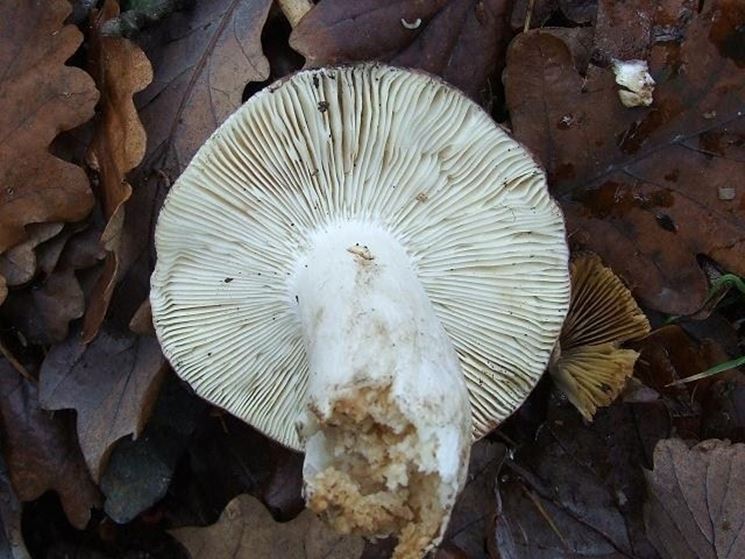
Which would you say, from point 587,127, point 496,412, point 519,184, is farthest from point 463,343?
point 587,127

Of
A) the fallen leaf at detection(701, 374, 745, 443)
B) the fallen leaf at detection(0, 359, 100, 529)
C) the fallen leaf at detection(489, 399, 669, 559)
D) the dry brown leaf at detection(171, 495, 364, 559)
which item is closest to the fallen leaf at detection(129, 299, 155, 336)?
the fallen leaf at detection(0, 359, 100, 529)

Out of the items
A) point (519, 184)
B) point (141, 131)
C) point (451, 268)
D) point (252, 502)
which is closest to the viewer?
point (519, 184)

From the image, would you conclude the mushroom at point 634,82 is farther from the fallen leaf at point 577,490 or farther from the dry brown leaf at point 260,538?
the dry brown leaf at point 260,538

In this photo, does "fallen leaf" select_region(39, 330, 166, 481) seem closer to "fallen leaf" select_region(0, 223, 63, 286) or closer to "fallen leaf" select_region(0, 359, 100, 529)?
"fallen leaf" select_region(0, 359, 100, 529)

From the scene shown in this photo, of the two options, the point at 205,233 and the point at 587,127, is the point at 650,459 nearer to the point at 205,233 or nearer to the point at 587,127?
the point at 587,127

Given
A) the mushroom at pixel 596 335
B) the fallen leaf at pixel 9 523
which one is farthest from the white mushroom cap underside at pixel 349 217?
the fallen leaf at pixel 9 523
